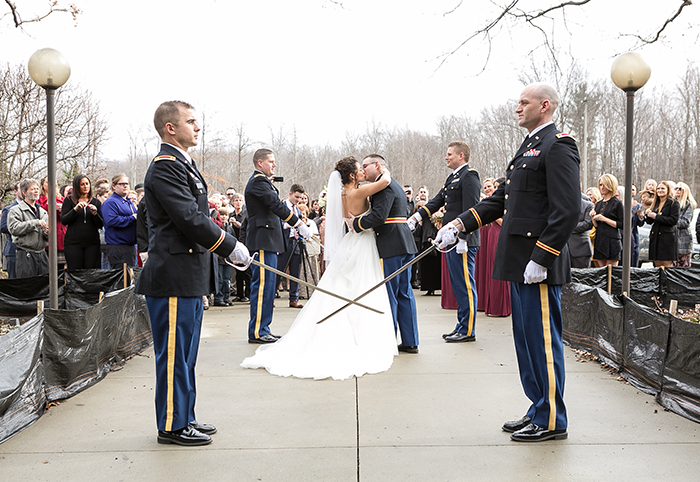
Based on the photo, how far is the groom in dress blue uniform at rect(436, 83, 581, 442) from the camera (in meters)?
3.47

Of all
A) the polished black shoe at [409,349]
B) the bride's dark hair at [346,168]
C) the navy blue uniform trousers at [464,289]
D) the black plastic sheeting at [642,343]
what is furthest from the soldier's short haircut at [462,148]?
Answer: the polished black shoe at [409,349]

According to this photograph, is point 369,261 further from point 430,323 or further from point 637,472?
point 637,472

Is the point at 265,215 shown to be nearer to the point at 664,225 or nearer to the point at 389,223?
the point at 389,223

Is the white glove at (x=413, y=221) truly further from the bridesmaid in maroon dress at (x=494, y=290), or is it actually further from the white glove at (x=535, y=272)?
the white glove at (x=535, y=272)

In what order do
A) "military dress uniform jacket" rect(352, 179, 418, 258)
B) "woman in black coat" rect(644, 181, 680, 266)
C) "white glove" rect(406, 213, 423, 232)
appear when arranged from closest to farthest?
"military dress uniform jacket" rect(352, 179, 418, 258)
"white glove" rect(406, 213, 423, 232)
"woman in black coat" rect(644, 181, 680, 266)

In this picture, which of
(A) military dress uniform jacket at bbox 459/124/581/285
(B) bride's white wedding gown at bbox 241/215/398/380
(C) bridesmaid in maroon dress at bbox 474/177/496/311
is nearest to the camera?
(A) military dress uniform jacket at bbox 459/124/581/285

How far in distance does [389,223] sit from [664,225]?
5.65m

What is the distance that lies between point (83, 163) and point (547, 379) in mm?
21908

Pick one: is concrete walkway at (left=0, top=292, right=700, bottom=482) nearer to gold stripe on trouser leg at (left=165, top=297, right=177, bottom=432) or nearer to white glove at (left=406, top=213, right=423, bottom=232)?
gold stripe on trouser leg at (left=165, top=297, right=177, bottom=432)

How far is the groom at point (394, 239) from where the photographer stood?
19.5 feet

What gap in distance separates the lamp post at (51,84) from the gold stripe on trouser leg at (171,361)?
2.64 meters

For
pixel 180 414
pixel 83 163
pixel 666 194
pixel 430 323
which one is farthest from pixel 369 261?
pixel 83 163

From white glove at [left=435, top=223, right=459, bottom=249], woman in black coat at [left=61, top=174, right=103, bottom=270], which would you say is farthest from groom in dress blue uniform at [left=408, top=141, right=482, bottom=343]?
A: woman in black coat at [left=61, top=174, right=103, bottom=270]

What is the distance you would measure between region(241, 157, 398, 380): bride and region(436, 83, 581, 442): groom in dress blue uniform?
192 centimetres
